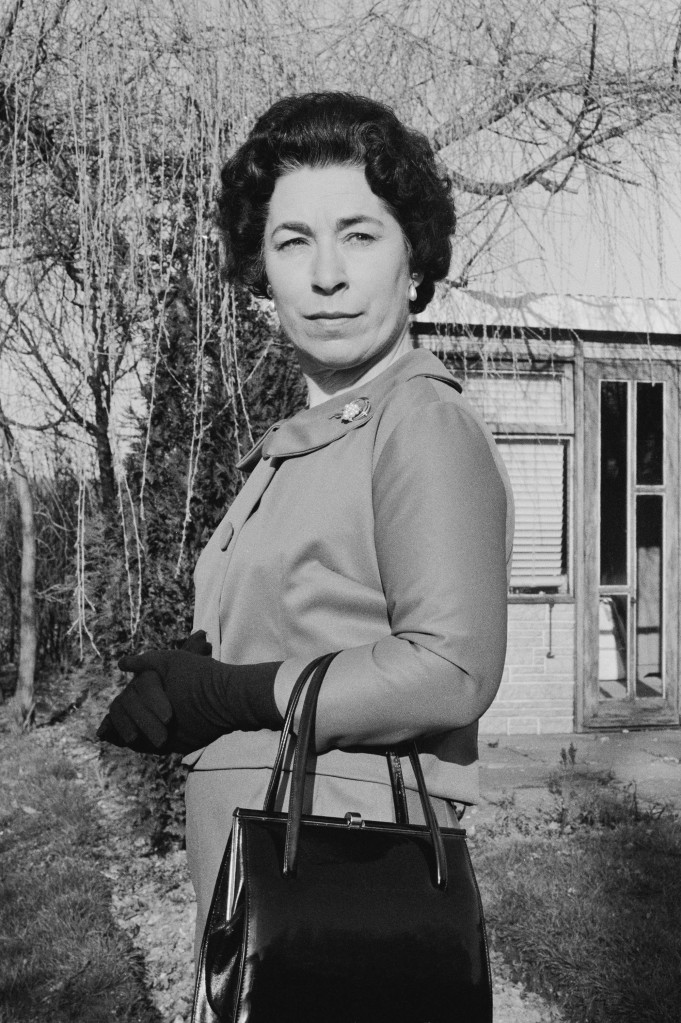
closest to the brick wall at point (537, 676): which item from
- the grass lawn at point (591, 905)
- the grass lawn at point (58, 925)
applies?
the grass lawn at point (591, 905)

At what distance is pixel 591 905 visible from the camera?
3.47 meters

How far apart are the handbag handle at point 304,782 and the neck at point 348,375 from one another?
0.55 meters

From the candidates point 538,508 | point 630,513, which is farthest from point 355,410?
point 630,513

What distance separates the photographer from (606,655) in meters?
7.46

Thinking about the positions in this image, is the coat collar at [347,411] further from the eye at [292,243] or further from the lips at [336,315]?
the eye at [292,243]

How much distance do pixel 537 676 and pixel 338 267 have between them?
559 cm

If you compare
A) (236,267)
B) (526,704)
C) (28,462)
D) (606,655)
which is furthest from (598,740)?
(236,267)

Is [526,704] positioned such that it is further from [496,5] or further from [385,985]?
[385,985]

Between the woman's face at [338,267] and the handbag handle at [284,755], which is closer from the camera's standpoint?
the handbag handle at [284,755]

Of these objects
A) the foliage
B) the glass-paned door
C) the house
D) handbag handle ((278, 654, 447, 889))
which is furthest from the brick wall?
handbag handle ((278, 654, 447, 889))

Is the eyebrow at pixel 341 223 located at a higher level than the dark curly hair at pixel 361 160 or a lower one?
lower

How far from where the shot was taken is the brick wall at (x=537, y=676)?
258 inches

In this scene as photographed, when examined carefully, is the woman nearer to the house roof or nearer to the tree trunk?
the house roof

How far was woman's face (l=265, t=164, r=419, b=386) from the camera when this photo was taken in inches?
57.6
